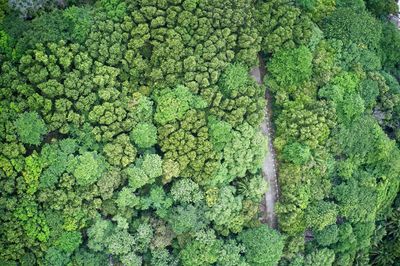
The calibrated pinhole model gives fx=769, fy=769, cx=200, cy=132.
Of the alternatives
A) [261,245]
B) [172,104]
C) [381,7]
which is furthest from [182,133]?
[381,7]

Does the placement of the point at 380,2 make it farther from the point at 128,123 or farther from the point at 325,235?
the point at 128,123

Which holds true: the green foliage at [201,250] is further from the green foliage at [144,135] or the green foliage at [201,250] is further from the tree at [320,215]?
the green foliage at [144,135]

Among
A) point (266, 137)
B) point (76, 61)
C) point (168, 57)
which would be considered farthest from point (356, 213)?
point (76, 61)

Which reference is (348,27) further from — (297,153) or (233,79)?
(233,79)

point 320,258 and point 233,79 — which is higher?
point 233,79

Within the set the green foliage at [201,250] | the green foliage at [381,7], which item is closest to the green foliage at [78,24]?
the green foliage at [201,250]

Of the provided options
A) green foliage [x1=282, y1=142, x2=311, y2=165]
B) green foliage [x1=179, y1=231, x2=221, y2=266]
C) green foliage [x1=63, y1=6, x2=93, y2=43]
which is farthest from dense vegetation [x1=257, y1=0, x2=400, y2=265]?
green foliage [x1=63, y1=6, x2=93, y2=43]

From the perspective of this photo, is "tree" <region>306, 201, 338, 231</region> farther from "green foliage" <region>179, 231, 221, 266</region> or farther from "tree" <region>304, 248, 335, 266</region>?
"green foliage" <region>179, 231, 221, 266</region>
